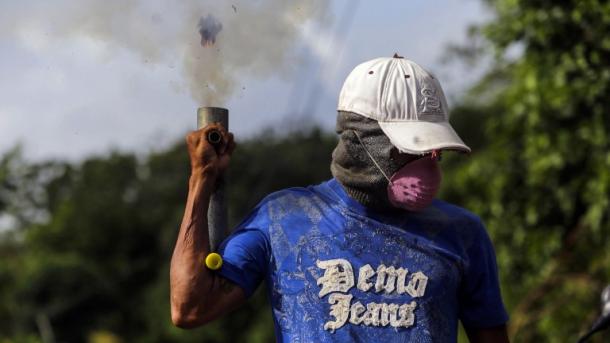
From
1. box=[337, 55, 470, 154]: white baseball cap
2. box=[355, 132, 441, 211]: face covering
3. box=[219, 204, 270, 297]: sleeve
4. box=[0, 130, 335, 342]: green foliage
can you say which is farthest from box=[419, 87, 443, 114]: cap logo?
box=[0, 130, 335, 342]: green foliage

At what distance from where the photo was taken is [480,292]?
10.7ft

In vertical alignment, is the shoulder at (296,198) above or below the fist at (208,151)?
below

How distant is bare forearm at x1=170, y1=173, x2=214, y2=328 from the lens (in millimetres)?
2967

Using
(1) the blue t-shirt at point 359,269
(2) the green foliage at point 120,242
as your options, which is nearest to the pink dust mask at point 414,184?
(1) the blue t-shirt at point 359,269

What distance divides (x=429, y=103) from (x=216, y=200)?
→ 665 mm

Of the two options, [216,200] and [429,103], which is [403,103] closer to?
[429,103]

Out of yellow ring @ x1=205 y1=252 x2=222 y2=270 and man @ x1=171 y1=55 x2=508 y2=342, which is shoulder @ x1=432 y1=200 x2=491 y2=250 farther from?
yellow ring @ x1=205 y1=252 x2=222 y2=270

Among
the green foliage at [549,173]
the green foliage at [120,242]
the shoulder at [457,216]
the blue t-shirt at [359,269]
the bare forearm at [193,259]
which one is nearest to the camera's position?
the bare forearm at [193,259]

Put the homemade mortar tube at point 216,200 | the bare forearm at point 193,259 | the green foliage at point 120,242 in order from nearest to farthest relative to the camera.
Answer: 1. the bare forearm at point 193,259
2. the homemade mortar tube at point 216,200
3. the green foliage at point 120,242

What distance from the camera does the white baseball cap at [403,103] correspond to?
10.0ft

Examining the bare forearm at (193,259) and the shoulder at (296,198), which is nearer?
the bare forearm at (193,259)

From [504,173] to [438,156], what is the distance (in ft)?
16.6

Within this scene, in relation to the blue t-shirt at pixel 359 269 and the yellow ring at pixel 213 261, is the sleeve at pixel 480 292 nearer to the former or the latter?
the blue t-shirt at pixel 359 269

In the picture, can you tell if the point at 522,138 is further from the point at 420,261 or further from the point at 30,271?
the point at 30,271
